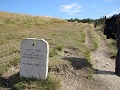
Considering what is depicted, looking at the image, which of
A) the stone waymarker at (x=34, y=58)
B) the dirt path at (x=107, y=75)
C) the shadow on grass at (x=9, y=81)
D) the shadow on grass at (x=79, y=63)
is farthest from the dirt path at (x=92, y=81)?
the shadow on grass at (x=9, y=81)

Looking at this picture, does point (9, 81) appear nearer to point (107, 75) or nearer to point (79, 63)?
point (79, 63)

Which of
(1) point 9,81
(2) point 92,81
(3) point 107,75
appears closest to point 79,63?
(3) point 107,75

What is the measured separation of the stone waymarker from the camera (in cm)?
714

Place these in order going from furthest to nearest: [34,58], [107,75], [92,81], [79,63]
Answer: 1. [79,63]
2. [107,75]
3. [92,81]
4. [34,58]

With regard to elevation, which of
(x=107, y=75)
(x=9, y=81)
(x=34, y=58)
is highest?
(x=34, y=58)

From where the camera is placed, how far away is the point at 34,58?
725cm

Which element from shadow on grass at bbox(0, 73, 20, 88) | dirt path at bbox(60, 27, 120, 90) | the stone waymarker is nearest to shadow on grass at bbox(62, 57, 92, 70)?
dirt path at bbox(60, 27, 120, 90)

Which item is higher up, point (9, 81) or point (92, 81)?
point (9, 81)

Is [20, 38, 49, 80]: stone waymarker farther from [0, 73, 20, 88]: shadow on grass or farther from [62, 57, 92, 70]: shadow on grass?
[62, 57, 92, 70]: shadow on grass

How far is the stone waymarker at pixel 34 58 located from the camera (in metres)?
7.14

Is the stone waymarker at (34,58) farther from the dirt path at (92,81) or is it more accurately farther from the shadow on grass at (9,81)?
the dirt path at (92,81)

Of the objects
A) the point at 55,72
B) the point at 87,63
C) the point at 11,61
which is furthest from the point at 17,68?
the point at 87,63

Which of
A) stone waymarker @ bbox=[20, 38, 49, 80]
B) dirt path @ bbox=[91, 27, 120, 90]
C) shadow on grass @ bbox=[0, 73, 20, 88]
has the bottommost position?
dirt path @ bbox=[91, 27, 120, 90]

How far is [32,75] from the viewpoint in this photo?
729 centimetres
